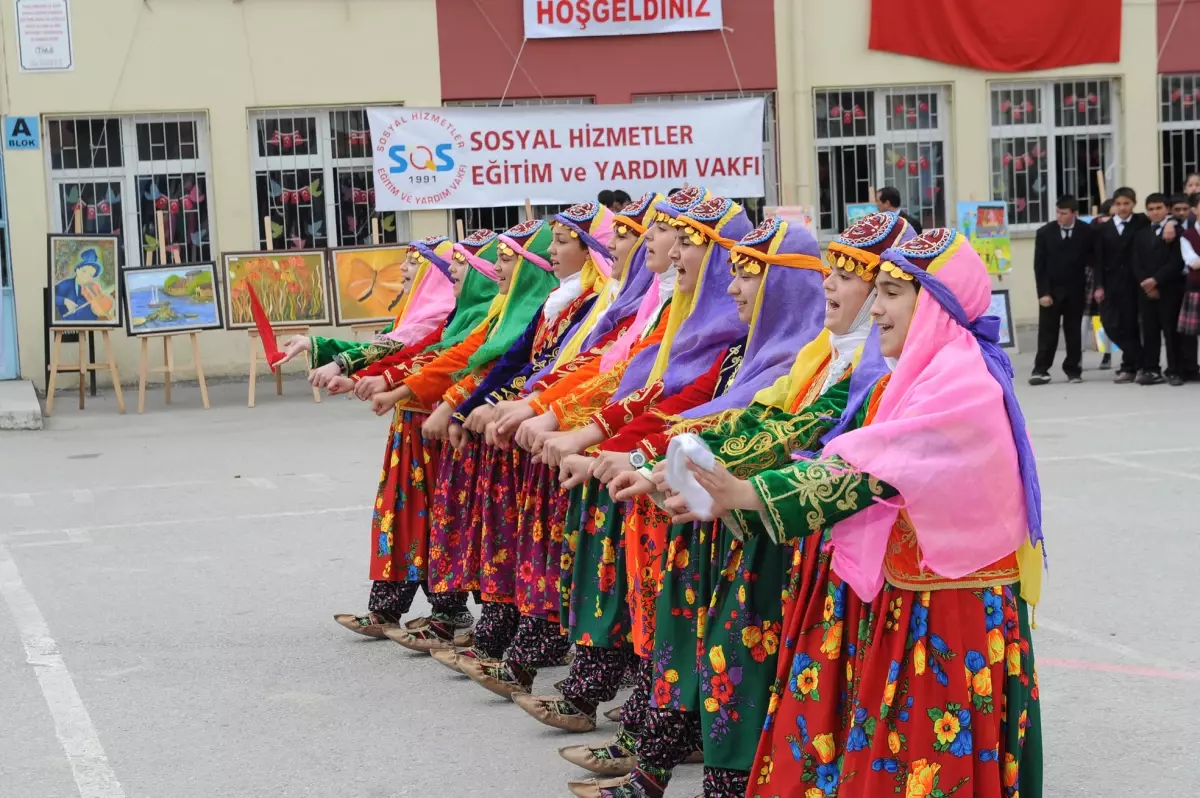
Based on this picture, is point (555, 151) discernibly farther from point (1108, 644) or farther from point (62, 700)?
point (62, 700)

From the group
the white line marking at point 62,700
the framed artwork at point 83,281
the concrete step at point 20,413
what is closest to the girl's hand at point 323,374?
the white line marking at point 62,700

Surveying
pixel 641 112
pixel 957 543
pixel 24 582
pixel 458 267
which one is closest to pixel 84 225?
pixel 641 112

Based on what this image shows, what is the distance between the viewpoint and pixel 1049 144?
64.1 ft

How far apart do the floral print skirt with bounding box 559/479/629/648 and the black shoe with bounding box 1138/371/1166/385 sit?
1099 cm

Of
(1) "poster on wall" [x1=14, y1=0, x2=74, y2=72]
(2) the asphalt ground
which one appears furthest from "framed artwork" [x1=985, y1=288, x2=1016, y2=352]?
(1) "poster on wall" [x1=14, y1=0, x2=74, y2=72]

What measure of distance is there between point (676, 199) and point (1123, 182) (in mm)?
15793

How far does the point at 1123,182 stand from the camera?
1958 cm

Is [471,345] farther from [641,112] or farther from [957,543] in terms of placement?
[641,112]

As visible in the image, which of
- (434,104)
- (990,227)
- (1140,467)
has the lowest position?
(1140,467)

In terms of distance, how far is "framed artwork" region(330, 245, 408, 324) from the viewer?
16.7 metres

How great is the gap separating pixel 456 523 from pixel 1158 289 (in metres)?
10.4

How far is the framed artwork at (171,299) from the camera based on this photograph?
16.0 meters

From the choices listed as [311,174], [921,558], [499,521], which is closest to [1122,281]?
[311,174]

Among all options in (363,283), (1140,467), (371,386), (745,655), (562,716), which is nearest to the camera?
(745,655)
